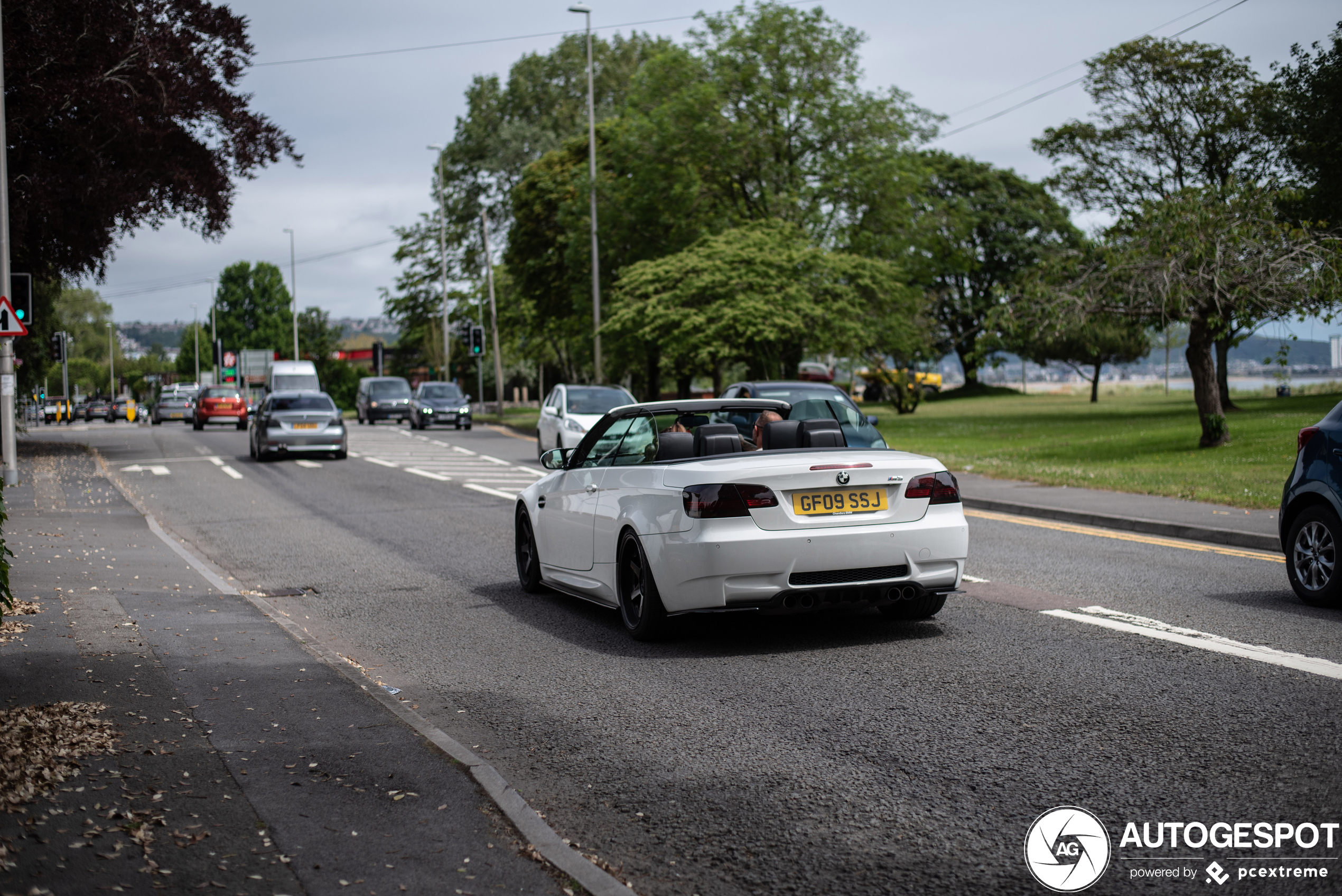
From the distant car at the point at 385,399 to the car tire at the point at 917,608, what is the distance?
42447 millimetres

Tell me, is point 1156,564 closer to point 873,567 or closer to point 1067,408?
point 873,567

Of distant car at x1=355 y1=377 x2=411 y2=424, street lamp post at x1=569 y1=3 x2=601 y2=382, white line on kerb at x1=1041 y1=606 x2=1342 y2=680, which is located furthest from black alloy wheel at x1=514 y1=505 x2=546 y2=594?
distant car at x1=355 y1=377 x2=411 y2=424

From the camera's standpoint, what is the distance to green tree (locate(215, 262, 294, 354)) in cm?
13338

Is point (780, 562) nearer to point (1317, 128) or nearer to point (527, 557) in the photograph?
point (527, 557)

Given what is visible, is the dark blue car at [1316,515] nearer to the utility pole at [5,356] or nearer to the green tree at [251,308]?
the utility pole at [5,356]

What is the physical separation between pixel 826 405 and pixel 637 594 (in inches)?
274

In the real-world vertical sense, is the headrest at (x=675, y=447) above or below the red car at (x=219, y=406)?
above

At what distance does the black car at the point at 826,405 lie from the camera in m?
14.0

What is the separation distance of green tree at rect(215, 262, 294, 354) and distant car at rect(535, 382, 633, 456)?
11386 cm

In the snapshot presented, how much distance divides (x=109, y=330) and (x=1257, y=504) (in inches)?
6211

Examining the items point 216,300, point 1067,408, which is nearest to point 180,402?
point 1067,408

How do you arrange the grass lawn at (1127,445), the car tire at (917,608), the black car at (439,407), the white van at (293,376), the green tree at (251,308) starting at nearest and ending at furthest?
the car tire at (917,608), the grass lawn at (1127,445), the black car at (439,407), the white van at (293,376), the green tree at (251,308)

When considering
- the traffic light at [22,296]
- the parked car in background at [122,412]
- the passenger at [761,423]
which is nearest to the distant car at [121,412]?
the parked car in background at [122,412]

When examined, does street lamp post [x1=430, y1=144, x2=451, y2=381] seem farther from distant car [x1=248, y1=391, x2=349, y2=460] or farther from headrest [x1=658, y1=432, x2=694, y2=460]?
headrest [x1=658, y1=432, x2=694, y2=460]
